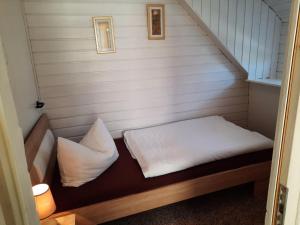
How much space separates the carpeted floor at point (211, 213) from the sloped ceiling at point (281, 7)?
7.12 ft

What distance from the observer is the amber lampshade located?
1.29m

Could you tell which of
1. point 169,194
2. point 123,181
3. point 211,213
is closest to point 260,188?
point 211,213

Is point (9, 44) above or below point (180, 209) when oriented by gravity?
above

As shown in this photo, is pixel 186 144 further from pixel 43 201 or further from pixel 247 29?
pixel 247 29

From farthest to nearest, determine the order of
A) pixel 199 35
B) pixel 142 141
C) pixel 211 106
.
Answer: pixel 211 106 < pixel 199 35 < pixel 142 141

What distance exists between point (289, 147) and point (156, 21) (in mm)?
2300

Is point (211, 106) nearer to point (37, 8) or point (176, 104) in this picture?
point (176, 104)

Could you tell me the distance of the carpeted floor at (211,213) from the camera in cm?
190

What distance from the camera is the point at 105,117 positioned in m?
2.62

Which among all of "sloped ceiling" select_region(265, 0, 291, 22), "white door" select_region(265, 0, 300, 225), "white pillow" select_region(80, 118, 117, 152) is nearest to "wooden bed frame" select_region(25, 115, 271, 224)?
"white pillow" select_region(80, 118, 117, 152)

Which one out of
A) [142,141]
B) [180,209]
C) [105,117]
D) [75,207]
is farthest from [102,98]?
[180,209]

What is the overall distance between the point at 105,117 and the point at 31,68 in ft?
3.07

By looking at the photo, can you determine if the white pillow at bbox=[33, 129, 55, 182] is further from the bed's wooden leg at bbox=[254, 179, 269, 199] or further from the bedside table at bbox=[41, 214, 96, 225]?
the bed's wooden leg at bbox=[254, 179, 269, 199]

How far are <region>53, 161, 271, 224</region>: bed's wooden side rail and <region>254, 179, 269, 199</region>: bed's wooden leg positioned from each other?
0.16 feet
